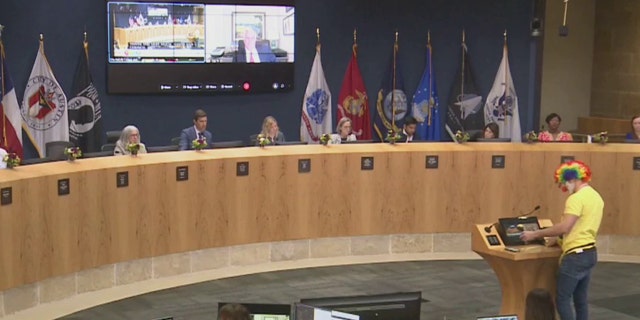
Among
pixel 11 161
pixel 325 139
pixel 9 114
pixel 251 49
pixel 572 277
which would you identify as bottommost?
pixel 572 277

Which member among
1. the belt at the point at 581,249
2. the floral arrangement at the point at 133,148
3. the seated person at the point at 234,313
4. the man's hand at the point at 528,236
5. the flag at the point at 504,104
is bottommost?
the belt at the point at 581,249

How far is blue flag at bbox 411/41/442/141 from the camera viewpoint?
51.8 ft

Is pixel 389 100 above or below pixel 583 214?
above

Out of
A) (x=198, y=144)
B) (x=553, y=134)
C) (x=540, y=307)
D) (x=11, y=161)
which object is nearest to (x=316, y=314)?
(x=540, y=307)

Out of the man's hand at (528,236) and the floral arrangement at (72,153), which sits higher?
the floral arrangement at (72,153)

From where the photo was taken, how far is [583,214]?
7.96 meters

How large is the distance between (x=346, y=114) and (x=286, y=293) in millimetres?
5756

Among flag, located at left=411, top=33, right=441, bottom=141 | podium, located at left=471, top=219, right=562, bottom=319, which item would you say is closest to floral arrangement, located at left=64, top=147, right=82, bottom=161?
podium, located at left=471, top=219, right=562, bottom=319

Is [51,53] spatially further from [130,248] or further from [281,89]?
[130,248]

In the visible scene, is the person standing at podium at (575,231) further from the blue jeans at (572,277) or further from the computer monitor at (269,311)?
the computer monitor at (269,311)

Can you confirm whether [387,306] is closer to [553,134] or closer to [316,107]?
[553,134]

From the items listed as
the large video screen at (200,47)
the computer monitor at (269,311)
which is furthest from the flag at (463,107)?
the computer monitor at (269,311)

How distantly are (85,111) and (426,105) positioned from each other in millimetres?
5036

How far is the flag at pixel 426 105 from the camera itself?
51.8 ft
